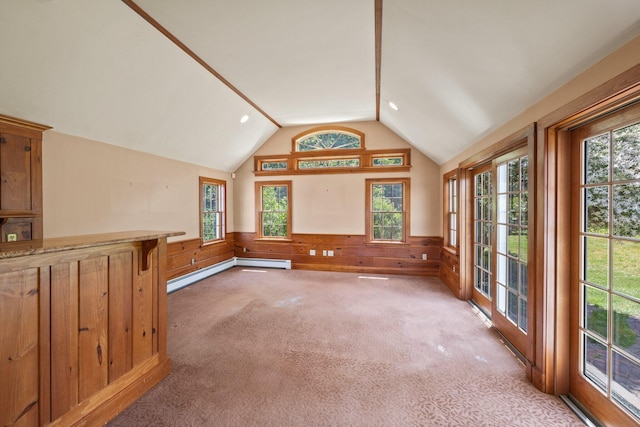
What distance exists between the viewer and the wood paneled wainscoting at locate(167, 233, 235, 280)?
4551 millimetres

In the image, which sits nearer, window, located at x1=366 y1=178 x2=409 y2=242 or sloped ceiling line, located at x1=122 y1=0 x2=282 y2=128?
sloped ceiling line, located at x1=122 y1=0 x2=282 y2=128

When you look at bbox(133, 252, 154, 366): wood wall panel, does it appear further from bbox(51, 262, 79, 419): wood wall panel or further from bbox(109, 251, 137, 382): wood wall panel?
bbox(51, 262, 79, 419): wood wall panel

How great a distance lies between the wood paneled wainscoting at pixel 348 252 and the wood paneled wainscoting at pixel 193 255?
0.42 meters

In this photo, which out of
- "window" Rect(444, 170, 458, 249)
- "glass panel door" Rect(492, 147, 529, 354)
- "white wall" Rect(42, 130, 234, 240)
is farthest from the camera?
"window" Rect(444, 170, 458, 249)

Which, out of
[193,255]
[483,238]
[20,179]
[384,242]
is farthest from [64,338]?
[384,242]

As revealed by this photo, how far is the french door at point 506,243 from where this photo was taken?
2449mm

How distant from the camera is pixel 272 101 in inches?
173

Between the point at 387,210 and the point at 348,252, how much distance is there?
1217 millimetres

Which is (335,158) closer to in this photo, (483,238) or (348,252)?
(348,252)

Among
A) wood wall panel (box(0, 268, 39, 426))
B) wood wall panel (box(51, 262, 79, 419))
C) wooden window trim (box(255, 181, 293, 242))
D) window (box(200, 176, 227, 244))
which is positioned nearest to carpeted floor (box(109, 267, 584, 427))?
wood wall panel (box(51, 262, 79, 419))

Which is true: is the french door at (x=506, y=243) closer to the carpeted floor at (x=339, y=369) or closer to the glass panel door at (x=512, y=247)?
the glass panel door at (x=512, y=247)

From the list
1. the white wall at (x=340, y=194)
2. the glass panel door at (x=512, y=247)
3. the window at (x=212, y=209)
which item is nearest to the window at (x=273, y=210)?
the white wall at (x=340, y=194)

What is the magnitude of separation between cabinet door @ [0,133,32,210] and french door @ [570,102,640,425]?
4.72 meters

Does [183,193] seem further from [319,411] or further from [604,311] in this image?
[604,311]
